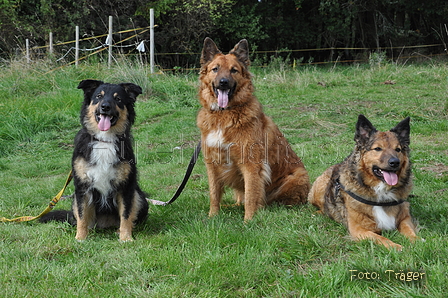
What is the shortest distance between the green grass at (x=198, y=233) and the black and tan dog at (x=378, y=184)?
18cm

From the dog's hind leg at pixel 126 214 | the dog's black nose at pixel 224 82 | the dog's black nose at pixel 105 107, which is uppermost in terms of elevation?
the dog's black nose at pixel 224 82

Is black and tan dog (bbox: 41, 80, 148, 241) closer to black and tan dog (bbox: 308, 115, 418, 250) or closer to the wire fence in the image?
black and tan dog (bbox: 308, 115, 418, 250)

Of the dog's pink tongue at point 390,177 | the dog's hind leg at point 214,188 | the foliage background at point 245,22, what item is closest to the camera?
the dog's pink tongue at point 390,177

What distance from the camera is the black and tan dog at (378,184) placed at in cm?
372

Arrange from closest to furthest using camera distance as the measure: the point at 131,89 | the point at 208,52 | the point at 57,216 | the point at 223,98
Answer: the point at 131,89, the point at 57,216, the point at 223,98, the point at 208,52

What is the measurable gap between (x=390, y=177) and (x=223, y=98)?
2.07 meters

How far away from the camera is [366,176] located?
392 cm

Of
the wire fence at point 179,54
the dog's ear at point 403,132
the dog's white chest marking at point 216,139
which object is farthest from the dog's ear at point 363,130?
the wire fence at point 179,54

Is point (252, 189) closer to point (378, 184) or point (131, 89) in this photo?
point (378, 184)

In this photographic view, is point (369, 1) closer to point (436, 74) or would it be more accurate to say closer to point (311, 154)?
point (436, 74)

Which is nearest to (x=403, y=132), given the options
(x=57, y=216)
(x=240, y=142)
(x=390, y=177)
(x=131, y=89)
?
(x=390, y=177)

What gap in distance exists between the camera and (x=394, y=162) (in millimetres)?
3641

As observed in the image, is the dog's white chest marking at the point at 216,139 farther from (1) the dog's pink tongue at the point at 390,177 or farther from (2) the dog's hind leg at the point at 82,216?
(1) the dog's pink tongue at the point at 390,177

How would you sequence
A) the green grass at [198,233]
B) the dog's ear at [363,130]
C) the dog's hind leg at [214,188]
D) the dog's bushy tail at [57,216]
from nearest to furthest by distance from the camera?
the green grass at [198,233] < the dog's ear at [363,130] < the dog's bushy tail at [57,216] < the dog's hind leg at [214,188]
